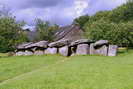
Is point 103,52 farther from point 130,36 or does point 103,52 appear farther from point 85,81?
point 85,81

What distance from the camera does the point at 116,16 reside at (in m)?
35.1

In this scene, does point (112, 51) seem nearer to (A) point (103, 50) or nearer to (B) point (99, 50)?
(A) point (103, 50)

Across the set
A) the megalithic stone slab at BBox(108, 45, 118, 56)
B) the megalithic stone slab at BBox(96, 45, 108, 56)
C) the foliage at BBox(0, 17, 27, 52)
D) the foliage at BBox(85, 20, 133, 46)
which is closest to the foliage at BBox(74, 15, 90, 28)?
the foliage at BBox(85, 20, 133, 46)

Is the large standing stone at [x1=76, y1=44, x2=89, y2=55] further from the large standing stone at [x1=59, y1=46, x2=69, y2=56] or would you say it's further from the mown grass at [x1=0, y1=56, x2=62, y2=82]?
the mown grass at [x1=0, y1=56, x2=62, y2=82]

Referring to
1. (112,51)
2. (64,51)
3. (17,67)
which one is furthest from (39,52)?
(112,51)

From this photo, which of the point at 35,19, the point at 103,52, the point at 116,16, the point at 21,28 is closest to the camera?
the point at 103,52

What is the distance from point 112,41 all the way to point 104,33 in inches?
51.5

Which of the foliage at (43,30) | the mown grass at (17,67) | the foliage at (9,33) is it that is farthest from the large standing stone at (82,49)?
the foliage at (43,30)

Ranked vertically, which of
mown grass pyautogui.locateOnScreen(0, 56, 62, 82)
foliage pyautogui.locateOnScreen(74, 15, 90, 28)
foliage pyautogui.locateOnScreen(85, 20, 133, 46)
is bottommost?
mown grass pyautogui.locateOnScreen(0, 56, 62, 82)

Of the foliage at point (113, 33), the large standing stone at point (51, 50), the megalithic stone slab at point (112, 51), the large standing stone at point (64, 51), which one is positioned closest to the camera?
the megalithic stone slab at point (112, 51)

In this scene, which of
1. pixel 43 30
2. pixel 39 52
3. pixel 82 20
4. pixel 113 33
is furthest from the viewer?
pixel 82 20

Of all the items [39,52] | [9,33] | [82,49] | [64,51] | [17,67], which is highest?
[9,33]

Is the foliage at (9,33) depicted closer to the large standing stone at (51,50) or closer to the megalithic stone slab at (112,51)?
the large standing stone at (51,50)

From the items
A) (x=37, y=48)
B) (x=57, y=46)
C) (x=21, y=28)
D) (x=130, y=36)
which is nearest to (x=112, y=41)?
(x=130, y=36)
